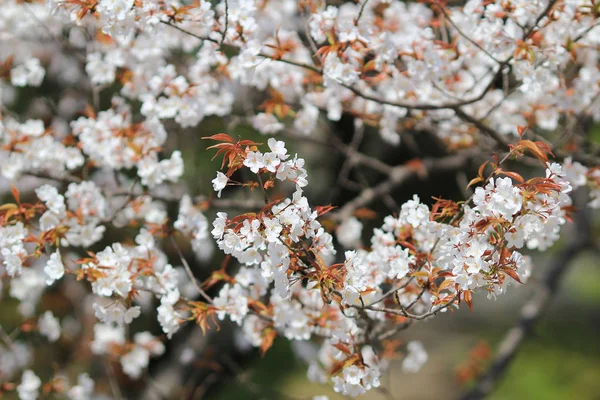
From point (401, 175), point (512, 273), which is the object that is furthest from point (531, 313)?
point (512, 273)

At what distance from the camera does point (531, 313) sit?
3201mm

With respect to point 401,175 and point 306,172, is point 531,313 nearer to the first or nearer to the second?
point 401,175

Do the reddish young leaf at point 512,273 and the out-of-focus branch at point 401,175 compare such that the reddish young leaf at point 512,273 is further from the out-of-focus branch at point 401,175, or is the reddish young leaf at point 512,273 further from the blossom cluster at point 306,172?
the out-of-focus branch at point 401,175

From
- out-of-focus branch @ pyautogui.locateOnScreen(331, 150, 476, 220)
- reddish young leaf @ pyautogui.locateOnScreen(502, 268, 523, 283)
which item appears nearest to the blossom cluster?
reddish young leaf @ pyautogui.locateOnScreen(502, 268, 523, 283)

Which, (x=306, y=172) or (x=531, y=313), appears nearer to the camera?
(x=306, y=172)

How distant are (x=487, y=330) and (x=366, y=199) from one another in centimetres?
465

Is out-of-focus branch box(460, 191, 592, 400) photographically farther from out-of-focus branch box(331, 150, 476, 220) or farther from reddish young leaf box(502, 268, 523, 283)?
reddish young leaf box(502, 268, 523, 283)

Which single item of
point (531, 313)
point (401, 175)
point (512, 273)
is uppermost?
point (512, 273)

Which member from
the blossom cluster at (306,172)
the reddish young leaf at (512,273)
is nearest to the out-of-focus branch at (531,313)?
the blossom cluster at (306,172)

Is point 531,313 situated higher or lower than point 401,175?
lower

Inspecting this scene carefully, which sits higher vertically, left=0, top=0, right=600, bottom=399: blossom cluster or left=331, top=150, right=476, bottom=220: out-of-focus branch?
left=0, top=0, right=600, bottom=399: blossom cluster

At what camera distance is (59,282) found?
16.7 ft

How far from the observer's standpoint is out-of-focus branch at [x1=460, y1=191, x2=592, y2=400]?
2.98 m

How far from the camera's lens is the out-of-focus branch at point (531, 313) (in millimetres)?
2982
